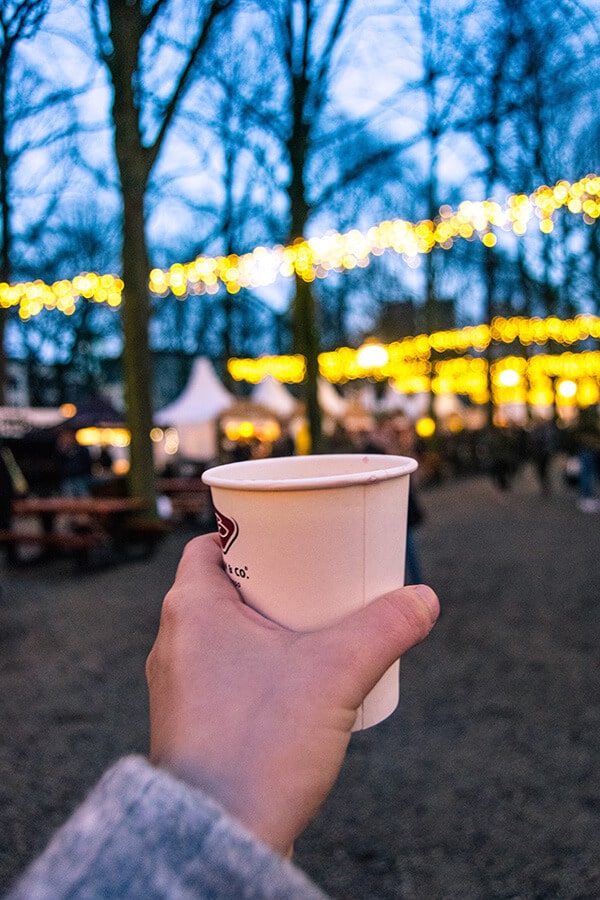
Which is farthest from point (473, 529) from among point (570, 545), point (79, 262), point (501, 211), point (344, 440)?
point (79, 262)

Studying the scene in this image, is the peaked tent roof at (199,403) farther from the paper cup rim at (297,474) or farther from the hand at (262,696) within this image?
the hand at (262,696)

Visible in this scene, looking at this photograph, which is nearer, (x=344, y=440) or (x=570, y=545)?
(x=570, y=545)

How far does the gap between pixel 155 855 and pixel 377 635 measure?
472 millimetres

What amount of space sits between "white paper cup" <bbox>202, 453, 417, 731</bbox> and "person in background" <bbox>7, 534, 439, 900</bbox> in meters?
0.07

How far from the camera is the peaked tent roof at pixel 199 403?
58.1 ft

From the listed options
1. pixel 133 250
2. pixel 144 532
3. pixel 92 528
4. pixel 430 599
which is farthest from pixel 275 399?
pixel 430 599

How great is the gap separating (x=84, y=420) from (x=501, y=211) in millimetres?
14850

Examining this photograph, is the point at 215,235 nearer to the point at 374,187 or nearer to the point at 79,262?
the point at 374,187

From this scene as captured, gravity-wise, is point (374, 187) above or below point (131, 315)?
above

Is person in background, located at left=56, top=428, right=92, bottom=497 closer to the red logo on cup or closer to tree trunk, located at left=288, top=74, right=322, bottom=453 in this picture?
tree trunk, located at left=288, top=74, right=322, bottom=453

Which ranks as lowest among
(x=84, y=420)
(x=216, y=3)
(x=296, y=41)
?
(x=84, y=420)

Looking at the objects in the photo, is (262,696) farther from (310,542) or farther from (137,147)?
(137,147)

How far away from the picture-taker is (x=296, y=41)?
37.8ft

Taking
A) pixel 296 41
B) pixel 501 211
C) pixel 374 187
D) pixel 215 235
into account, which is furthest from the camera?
pixel 215 235
